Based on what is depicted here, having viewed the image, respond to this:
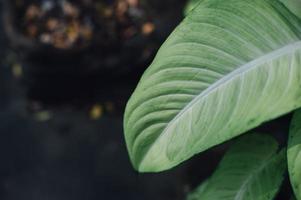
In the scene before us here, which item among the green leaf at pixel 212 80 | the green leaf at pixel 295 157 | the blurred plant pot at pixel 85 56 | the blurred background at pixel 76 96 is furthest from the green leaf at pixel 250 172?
the blurred plant pot at pixel 85 56

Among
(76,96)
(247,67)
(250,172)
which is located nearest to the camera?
(247,67)

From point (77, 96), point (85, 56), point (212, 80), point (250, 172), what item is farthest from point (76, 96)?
point (212, 80)

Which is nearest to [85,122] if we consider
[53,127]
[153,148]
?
[53,127]

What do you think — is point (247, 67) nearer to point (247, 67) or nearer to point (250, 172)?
point (247, 67)

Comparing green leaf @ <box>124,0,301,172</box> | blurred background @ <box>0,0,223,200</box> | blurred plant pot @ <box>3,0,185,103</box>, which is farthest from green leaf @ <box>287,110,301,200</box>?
blurred plant pot @ <box>3,0,185,103</box>

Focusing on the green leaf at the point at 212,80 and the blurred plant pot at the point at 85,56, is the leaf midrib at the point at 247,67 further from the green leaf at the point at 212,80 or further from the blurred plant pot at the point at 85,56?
the blurred plant pot at the point at 85,56

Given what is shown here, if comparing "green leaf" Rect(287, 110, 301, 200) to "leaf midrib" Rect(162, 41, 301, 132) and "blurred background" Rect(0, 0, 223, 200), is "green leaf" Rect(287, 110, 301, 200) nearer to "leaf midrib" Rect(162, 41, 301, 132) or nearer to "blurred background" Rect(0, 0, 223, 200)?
"leaf midrib" Rect(162, 41, 301, 132)
